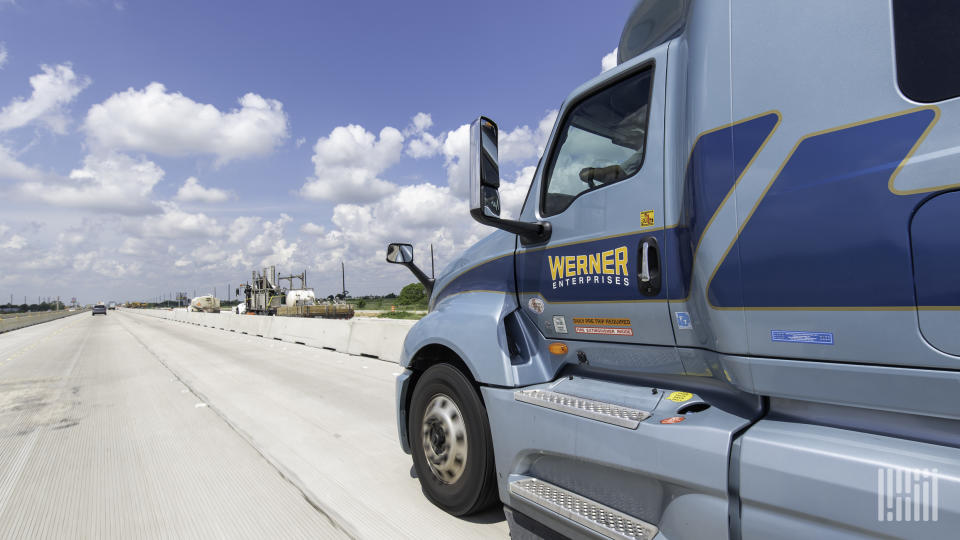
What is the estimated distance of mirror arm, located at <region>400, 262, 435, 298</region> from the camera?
3936mm

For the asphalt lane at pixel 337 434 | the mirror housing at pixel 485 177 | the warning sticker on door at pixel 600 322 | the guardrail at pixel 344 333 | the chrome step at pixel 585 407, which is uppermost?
the mirror housing at pixel 485 177

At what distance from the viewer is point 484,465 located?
293cm

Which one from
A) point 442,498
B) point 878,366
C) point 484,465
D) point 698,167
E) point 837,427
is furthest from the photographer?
point 442,498

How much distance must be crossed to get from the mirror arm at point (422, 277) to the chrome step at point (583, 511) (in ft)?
6.09

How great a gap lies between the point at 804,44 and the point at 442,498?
10.1 feet

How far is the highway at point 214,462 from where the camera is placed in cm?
324

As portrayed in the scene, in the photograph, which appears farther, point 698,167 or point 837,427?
point 698,167

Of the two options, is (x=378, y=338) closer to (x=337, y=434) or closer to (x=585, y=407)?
(x=337, y=434)

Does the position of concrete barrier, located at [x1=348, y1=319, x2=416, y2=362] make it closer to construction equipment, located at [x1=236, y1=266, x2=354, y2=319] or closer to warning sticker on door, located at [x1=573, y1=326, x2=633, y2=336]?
warning sticker on door, located at [x1=573, y1=326, x2=633, y2=336]

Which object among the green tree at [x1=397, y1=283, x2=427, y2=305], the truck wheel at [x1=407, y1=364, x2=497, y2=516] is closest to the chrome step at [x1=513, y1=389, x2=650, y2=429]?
the truck wheel at [x1=407, y1=364, x2=497, y2=516]

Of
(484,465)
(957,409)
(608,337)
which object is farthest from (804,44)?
(484,465)

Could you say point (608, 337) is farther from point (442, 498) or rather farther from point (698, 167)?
point (442, 498)

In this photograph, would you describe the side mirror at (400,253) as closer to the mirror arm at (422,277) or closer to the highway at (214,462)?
the mirror arm at (422,277)

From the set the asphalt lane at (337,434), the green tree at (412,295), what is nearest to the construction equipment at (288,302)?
the green tree at (412,295)
